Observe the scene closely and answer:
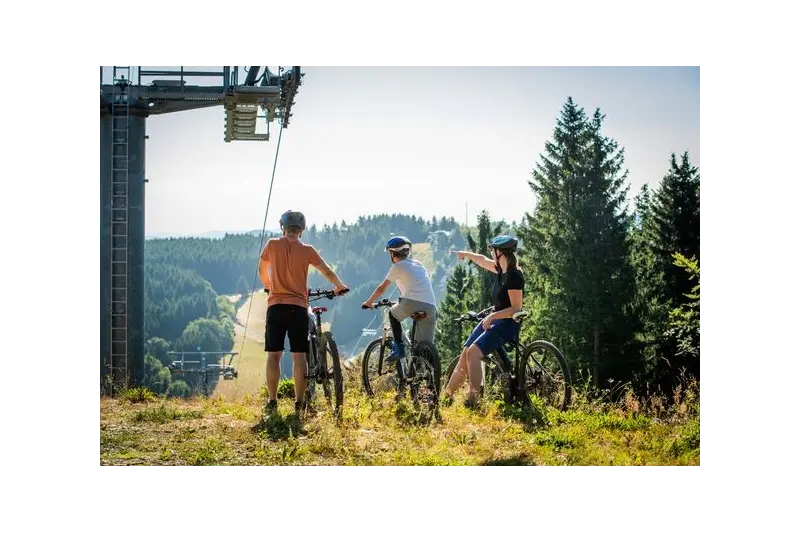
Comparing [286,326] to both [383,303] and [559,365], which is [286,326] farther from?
[559,365]

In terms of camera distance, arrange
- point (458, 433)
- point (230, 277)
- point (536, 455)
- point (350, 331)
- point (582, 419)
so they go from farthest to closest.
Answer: point (350, 331), point (230, 277), point (582, 419), point (458, 433), point (536, 455)

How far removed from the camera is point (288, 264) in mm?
7219

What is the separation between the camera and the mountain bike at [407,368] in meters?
7.48

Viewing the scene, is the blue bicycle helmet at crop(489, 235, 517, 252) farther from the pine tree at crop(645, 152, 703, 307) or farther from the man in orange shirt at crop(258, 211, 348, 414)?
the pine tree at crop(645, 152, 703, 307)

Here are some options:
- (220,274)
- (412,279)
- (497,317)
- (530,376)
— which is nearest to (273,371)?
(412,279)

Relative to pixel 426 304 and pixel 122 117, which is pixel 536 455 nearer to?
pixel 426 304

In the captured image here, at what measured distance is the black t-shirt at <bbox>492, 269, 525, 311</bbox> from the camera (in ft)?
24.3

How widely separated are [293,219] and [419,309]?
4.89 ft

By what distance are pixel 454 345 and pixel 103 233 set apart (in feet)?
143

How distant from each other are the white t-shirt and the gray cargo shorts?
46mm

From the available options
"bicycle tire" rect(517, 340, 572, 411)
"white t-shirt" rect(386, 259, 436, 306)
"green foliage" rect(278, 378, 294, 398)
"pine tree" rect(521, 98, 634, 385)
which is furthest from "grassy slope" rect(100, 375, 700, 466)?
"pine tree" rect(521, 98, 634, 385)

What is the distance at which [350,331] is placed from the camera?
186m

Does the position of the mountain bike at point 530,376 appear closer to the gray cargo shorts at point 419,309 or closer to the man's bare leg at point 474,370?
the man's bare leg at point 474,370
